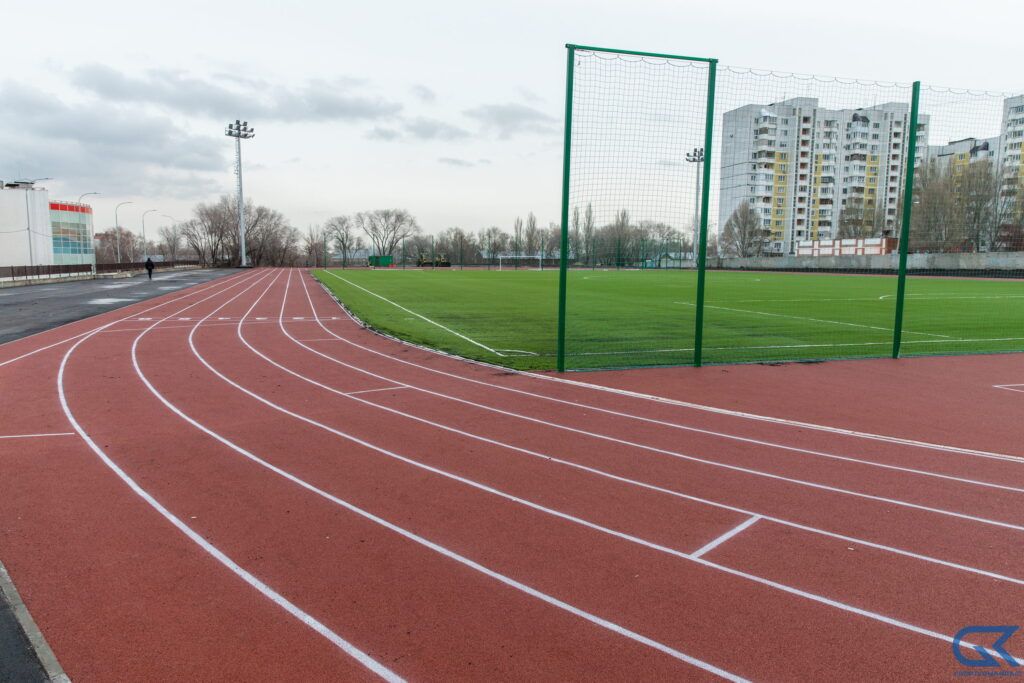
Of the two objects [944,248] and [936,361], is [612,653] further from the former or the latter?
[944,248]

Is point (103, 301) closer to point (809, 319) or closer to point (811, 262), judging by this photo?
point (809, 319)

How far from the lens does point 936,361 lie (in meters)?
12.0

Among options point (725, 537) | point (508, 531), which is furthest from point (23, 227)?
point (725, 537)

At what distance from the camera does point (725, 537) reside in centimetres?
449

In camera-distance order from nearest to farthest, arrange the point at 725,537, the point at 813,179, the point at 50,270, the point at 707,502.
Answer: the point at 725,537 → the point at 707,502 → the point at 50,270 → the point at 813,179

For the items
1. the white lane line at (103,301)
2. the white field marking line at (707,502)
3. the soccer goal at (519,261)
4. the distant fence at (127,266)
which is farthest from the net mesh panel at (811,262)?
the distant fence at (127,266)

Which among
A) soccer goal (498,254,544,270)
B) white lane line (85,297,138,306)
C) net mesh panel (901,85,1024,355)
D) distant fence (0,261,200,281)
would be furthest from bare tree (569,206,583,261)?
soccer goal (498,254,544,270)

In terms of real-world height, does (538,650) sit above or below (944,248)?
below

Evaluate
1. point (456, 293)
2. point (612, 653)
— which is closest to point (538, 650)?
point (612, 653)

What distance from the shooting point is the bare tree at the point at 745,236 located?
5665 centimetres

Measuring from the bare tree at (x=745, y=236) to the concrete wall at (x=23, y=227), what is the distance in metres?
69.7

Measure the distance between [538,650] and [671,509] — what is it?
2113 mm

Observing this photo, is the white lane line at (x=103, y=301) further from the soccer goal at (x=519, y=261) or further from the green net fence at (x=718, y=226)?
the soccer goal at (x=519, y=261)

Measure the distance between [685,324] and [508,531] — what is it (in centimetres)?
1429
